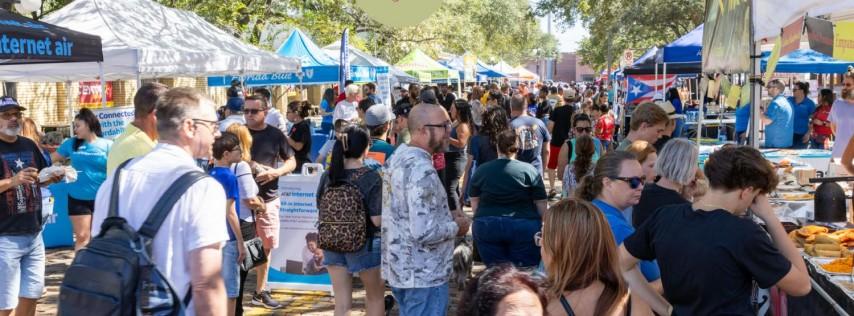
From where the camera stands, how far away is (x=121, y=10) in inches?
396

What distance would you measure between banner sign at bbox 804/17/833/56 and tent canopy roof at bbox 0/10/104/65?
5.00 m

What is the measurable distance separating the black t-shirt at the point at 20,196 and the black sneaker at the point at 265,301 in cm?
229

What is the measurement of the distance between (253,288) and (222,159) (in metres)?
2.72

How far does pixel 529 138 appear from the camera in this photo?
892 centimetres

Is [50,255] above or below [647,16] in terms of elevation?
below

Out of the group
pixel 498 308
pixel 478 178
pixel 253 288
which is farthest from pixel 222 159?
pixel 498 308

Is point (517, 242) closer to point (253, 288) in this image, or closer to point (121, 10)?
point (253, 288)

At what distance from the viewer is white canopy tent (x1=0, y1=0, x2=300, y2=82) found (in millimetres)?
8938

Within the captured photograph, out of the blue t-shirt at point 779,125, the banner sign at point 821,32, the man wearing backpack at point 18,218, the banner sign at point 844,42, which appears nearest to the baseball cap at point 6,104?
the man wearing backpack at point 18,218

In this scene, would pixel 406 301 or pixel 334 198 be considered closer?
pixel 406 301

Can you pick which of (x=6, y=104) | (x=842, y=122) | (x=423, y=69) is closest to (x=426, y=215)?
(x=6, y=104)

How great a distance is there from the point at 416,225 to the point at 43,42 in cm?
320

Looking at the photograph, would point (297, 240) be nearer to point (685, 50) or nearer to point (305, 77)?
point (685, 50)

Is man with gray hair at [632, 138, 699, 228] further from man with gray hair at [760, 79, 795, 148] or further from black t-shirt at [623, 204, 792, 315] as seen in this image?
man with gray hair at [760, 79, 795, 148]
